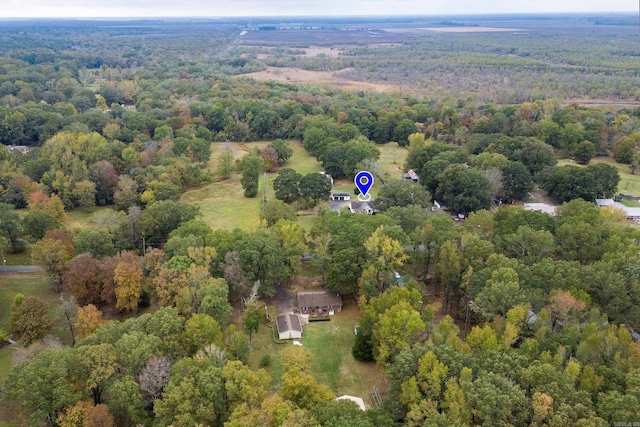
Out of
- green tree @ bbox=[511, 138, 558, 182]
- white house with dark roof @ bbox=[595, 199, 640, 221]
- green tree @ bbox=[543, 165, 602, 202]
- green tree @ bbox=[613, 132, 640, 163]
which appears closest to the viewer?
white house with dark roof @ bbox=[595, 199, 640, 221]

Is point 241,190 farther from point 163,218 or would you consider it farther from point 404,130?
point 404,130

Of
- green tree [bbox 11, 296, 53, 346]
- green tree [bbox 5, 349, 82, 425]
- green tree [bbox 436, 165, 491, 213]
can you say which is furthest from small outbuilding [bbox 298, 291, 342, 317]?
green tree [bbox 436, 165, 491, 213]

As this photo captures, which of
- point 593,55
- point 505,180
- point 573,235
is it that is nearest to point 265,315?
point 573,235

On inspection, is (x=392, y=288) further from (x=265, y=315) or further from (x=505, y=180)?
(x=505, y=180)

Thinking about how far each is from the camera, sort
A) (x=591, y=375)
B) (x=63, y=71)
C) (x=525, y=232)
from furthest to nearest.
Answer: (x=63, y=71) → (x=525, y=232) → (x=591, y=375)

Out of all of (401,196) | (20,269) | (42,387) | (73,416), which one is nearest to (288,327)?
(73,416)

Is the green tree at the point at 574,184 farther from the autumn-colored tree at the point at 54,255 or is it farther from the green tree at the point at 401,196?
the autumn-colored tree at the point at 54,255

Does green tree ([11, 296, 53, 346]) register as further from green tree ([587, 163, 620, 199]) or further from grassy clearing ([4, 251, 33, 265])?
green tree ([587, 163, 620, 199])
